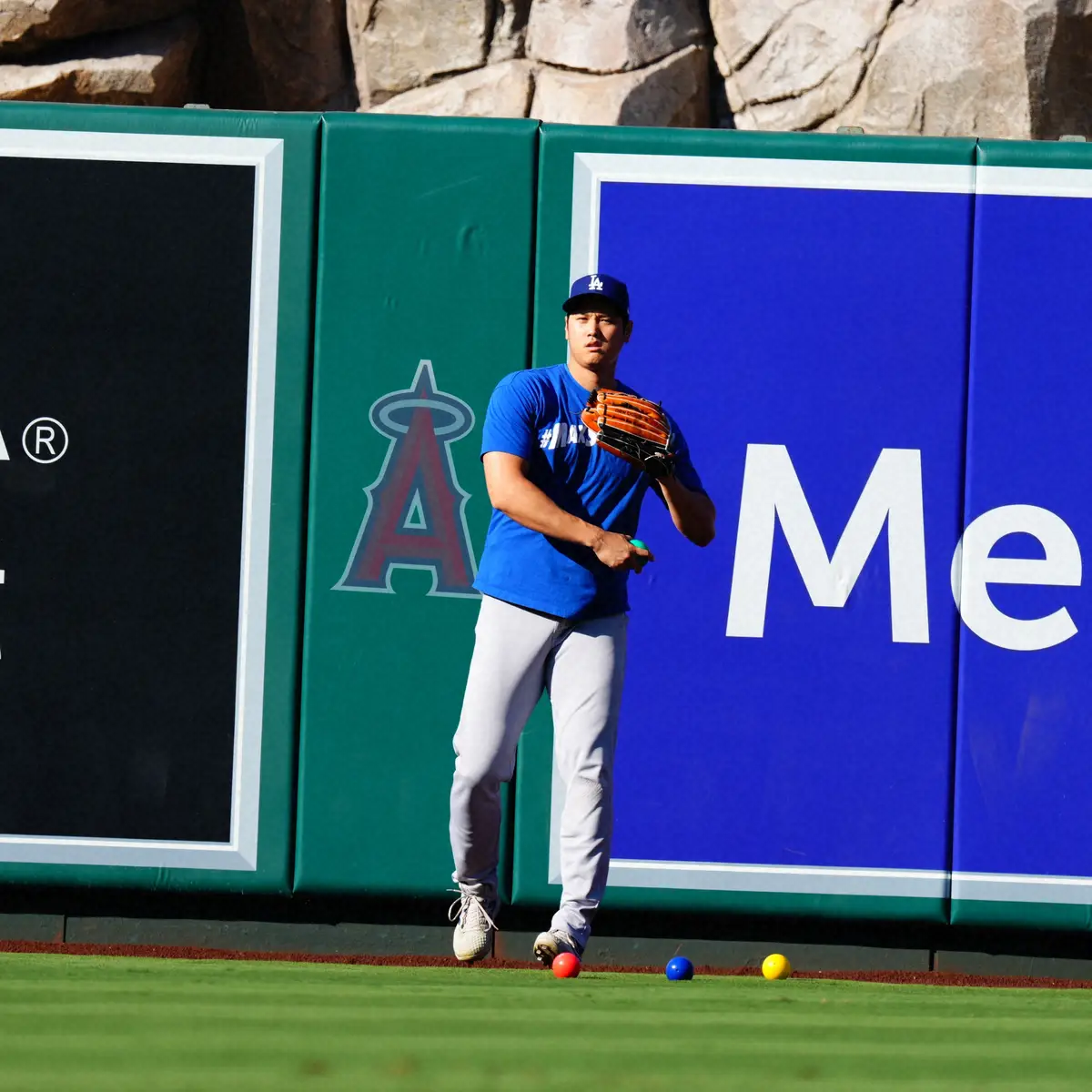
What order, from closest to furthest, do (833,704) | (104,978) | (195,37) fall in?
(104,978) → (833,704) → (195,37)

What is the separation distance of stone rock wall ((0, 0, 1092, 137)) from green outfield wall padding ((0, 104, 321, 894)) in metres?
3.08

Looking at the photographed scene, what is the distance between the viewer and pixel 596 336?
4461mm

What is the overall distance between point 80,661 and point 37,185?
161cm

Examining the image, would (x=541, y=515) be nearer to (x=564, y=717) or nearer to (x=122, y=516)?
(x=564, y=717)

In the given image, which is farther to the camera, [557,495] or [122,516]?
[122,516]

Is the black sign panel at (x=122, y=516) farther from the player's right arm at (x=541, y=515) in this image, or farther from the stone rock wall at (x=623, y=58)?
the stone rock wall at (x=623, y=58)

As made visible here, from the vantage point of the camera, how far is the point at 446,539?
17.5 feet

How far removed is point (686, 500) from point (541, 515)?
0.49 metres

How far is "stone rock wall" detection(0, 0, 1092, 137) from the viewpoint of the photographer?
26.5 ft

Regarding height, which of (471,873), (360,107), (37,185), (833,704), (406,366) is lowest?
(471,873)

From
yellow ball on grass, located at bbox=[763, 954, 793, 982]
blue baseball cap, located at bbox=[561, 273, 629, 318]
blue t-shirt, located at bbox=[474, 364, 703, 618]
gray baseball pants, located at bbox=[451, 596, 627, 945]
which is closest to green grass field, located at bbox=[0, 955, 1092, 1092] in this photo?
gray baseball pants, located at bbox=[451, 596, 627, 945]

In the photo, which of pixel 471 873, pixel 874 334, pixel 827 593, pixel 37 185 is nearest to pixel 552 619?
pixel 471 873

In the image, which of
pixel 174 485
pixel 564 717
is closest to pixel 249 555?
pixel 174 485

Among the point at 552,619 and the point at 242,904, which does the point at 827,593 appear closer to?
the point at 552,619
